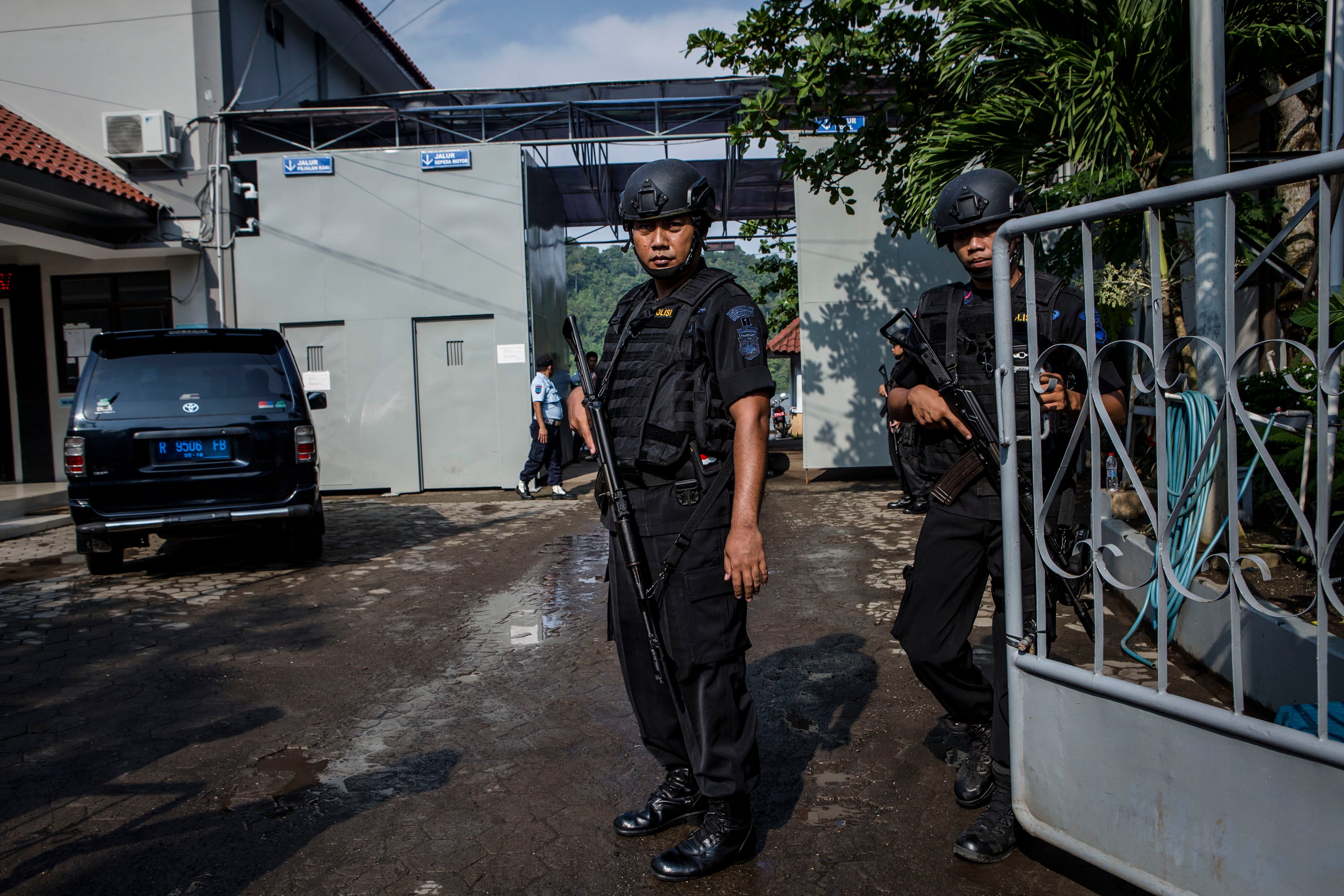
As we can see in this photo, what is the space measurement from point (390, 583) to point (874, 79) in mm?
5114

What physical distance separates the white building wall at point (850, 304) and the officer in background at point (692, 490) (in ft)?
29.6

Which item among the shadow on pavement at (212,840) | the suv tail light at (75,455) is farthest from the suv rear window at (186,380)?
the shadow on pavement at (212,840)

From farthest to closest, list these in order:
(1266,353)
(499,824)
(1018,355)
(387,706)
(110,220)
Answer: (110,220), (1266,353), (387,706), (499,824), (1018,355)

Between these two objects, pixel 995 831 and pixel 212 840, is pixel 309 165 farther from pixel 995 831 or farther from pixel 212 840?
pixel 995 831

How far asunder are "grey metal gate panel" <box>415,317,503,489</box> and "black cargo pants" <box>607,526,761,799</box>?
1043cm

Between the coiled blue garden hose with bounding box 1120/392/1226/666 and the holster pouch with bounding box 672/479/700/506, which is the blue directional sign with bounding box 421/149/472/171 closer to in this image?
the holster pouch with bounding box 672/479/700/506

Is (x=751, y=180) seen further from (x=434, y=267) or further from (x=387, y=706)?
(x=387, y=706)

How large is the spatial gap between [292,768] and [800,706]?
198cm

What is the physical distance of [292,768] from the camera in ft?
11.3

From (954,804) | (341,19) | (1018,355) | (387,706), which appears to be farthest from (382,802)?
(341,19)

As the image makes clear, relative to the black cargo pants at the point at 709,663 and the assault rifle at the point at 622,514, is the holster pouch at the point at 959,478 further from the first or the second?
the assault rifle at the point at 622,514

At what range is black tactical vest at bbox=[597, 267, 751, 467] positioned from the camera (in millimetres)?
2670

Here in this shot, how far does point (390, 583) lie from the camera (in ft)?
22.0

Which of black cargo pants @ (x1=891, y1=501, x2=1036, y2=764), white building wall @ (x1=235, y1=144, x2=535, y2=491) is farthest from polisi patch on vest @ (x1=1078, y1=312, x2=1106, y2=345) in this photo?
white building wall @ (x1=235, y1=144, x2=535, y2=491)
